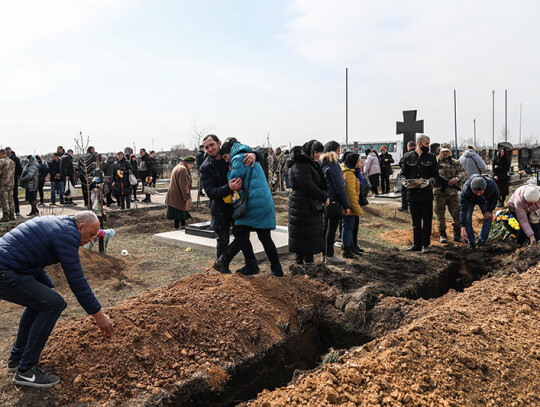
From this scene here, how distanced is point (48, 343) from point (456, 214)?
261 inches

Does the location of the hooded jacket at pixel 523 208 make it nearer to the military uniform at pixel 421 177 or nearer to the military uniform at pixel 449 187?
the military uniform at pixel 449 187

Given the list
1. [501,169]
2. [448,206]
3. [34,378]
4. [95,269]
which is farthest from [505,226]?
[34,378]

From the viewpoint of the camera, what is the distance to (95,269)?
245 inches

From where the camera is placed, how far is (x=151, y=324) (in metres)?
3.71

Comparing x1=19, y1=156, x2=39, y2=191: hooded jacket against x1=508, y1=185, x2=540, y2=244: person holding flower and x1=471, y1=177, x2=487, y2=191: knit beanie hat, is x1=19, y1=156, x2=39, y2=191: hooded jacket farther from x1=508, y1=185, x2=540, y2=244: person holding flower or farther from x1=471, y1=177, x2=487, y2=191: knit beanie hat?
x1=508, y1=185, x2=540, y2=244: person holding flower

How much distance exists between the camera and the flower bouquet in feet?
23.8

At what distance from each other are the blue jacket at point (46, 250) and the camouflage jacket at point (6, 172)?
8.31m

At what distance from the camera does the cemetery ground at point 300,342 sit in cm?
283

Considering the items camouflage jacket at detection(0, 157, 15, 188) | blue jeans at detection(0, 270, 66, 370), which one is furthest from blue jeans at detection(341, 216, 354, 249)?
camouflage jacket at detection(0, 157, 15, 188)

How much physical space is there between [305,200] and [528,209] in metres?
3.48

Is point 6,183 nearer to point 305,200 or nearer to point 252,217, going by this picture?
point 252,217

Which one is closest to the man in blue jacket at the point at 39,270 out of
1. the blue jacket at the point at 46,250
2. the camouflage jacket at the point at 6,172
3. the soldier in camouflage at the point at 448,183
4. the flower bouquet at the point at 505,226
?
the blue jacket at the point at 46,250

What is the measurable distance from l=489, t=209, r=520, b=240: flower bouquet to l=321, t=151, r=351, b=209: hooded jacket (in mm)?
3180

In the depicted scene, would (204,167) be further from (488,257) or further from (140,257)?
(488,257)
